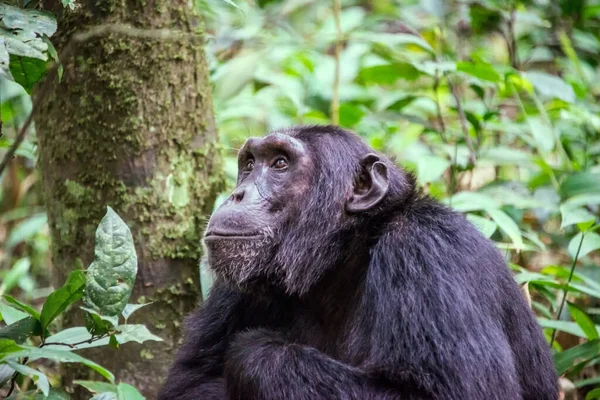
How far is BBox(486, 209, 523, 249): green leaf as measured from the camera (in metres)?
4.92

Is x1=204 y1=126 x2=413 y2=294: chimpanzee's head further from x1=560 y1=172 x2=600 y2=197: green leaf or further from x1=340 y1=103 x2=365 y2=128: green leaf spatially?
x1=340 y1=103 x2=365 y2=128: green leaf

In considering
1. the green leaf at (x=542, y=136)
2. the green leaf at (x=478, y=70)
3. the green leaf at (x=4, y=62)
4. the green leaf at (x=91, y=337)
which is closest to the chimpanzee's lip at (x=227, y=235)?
the green leaf at (x=91, y=337)

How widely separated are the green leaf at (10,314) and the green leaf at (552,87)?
4207 mm

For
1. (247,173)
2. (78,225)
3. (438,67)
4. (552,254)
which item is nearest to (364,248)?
(247,173)

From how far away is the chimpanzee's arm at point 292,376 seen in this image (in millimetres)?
3400

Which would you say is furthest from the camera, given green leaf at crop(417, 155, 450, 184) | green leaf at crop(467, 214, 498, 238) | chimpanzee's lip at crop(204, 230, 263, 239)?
green leaf at crop(417, 155, 450, 184)

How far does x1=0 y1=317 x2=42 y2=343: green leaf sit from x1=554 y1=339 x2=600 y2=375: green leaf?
2911mm

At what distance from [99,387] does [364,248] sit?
→ 149cm

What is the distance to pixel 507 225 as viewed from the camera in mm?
5020

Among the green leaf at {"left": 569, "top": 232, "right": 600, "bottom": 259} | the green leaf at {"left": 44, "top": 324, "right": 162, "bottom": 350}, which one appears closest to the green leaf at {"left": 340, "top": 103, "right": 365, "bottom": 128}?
the green leaf at {"left": 569, "top": 232, "right": 600, "bottom": 259}

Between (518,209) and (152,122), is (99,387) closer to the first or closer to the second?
(152,122)

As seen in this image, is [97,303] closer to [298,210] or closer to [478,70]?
[298,210]

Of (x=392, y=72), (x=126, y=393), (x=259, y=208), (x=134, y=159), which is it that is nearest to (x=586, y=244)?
(x=259, y=208)

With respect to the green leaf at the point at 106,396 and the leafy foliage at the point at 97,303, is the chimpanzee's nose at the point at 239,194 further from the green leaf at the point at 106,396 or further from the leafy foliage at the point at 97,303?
the green leaf at the point at 106,396
